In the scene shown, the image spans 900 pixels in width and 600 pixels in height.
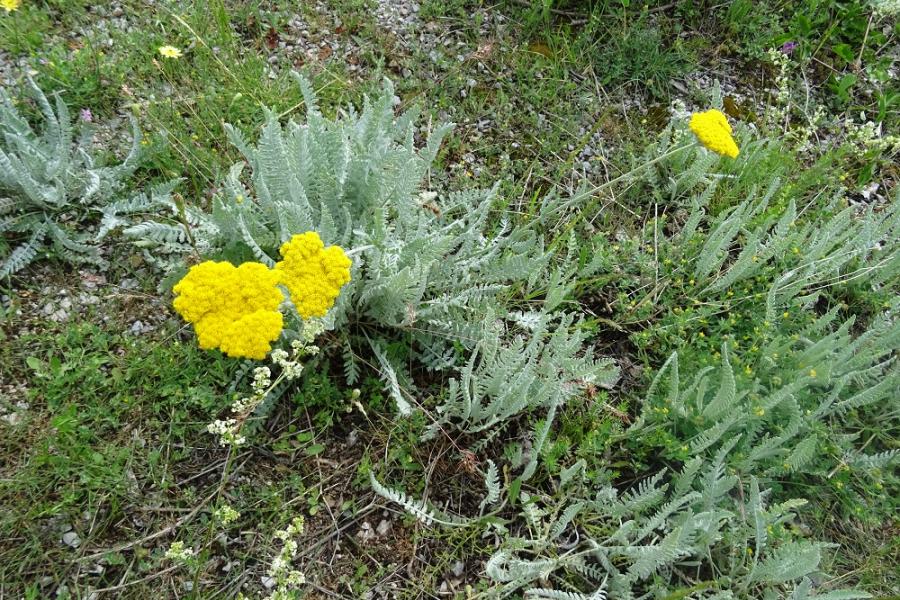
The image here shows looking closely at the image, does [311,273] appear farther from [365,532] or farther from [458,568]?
[458,568]

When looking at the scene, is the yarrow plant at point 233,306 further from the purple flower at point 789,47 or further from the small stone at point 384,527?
the purple flower at point 789,47

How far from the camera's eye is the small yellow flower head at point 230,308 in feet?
4.79

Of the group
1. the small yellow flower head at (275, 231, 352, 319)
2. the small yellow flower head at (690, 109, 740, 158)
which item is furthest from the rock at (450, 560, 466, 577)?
the small yellow flower head at (690, 109, 740, 158)

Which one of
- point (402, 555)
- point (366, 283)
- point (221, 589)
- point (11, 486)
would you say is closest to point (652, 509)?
point (402, 555)

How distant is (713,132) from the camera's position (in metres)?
2.41

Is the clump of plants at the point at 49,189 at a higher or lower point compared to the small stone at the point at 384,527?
higher

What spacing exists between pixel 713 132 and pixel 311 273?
1.82 metres

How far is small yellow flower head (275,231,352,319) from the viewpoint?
5.16 feet

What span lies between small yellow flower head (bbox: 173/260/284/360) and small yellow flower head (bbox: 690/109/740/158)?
74.3 inches

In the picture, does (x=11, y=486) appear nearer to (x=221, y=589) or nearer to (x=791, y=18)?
(x=221, y=589)

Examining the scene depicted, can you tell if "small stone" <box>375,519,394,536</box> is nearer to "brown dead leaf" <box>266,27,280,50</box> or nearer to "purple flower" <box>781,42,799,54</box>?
"brown dead leaf" <box>266,27,280,50</box>

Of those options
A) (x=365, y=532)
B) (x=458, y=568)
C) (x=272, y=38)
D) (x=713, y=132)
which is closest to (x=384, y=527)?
(x=365, y=532)

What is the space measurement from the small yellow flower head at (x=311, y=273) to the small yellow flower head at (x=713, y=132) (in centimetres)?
167

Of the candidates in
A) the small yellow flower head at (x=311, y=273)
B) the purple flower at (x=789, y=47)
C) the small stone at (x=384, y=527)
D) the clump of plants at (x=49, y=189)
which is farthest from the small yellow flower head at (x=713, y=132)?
the clump of plants at (x=49, y=189)
